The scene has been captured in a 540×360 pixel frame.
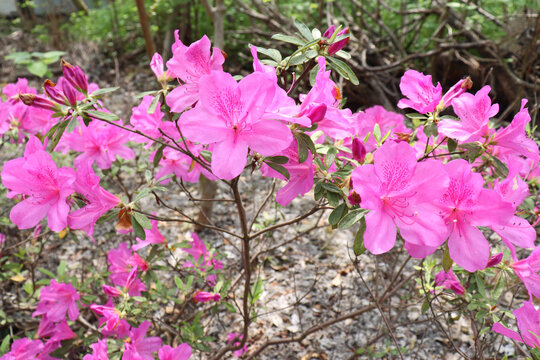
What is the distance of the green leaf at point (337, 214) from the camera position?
98 cm

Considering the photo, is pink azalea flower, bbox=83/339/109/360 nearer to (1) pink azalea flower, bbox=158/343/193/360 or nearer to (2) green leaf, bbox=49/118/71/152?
(1) pink azalea flower, bbox=158/343/193/360

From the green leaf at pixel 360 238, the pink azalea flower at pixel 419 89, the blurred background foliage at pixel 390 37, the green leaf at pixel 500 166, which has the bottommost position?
the blurred background foliage at pixel 390 37

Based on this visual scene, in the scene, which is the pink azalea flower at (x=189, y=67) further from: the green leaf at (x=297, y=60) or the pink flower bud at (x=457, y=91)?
the pink flower bud at (x=457, y=91)

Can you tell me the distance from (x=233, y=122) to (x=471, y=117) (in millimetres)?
552

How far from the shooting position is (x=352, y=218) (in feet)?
2.95

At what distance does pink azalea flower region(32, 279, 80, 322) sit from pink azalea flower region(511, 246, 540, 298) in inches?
57.9

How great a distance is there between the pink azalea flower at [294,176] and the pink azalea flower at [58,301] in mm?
1055

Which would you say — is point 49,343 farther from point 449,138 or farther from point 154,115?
point 449,138

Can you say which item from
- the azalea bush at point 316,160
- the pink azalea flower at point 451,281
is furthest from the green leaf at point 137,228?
the pink azalea flower at point 451,281

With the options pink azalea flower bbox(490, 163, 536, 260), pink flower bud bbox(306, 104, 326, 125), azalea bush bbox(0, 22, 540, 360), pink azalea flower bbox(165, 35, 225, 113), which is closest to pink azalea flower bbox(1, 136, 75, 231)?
azalea bush bbox(0, 22, 540, 360)

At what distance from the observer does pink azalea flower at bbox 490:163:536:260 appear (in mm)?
969

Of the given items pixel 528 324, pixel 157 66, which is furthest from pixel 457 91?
pixel 157 66

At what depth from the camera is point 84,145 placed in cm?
148

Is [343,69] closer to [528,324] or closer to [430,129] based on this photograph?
[430,129]
